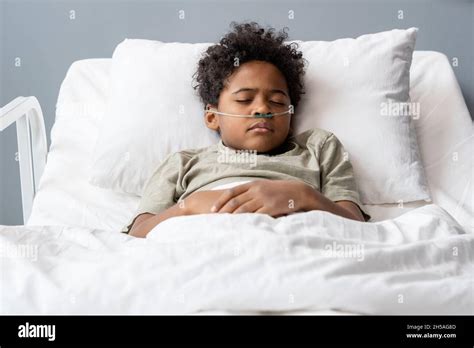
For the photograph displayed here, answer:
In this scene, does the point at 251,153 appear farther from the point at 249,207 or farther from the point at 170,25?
the point at 170,25

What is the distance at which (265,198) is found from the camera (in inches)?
52.6

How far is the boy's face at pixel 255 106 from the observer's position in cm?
158

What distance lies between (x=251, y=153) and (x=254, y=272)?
60 cm

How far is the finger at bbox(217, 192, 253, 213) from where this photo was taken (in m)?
1.32

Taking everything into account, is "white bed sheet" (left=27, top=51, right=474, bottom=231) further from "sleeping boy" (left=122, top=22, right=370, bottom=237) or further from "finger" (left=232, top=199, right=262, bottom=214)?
"finger" (left=232, top=199, right=262, bottom=214)

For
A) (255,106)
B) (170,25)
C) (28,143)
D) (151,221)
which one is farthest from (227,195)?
(170,25)

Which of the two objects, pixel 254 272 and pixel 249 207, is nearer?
pixel 254 272

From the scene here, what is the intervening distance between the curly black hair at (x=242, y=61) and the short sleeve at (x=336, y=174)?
176 millimetres

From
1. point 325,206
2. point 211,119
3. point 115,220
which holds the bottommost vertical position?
point 115,220

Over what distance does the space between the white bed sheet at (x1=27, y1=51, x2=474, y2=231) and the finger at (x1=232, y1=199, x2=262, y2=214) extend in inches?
15.5

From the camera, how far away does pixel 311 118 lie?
1.71 m

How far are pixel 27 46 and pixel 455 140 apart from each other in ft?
4.27

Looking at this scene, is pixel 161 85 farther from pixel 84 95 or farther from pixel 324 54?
pixel 324 54
